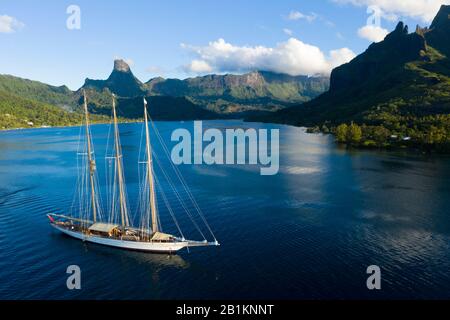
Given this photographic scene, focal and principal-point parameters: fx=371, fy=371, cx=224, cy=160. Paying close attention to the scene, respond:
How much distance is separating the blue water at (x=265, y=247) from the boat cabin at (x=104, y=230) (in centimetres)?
303

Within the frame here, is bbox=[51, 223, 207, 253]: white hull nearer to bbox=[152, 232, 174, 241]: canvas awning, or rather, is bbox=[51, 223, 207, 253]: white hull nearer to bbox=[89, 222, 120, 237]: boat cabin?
bbox=[152, 232, 174, 241]: canvas awning

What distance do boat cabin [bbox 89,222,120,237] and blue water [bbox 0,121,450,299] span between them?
3.03 m

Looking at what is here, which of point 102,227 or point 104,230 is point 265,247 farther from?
point 102,227

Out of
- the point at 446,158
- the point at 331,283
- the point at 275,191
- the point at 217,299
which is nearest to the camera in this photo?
the point at 217,299

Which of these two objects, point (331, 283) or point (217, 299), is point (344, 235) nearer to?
point (331, 283)

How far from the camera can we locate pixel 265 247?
7525 cm

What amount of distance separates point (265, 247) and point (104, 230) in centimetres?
3311

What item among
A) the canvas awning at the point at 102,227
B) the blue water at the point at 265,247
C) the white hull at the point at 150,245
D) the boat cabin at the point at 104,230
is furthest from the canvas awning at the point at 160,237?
the canvas awning at the point at 102,227

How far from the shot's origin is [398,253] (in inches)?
2835

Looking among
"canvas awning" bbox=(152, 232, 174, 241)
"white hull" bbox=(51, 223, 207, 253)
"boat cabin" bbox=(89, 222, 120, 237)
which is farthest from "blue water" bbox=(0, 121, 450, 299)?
"canvas awning" bbox=(152, 232, 174, 241)

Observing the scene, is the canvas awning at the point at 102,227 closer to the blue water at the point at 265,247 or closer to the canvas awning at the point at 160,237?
the blue water at the point at 265,247
